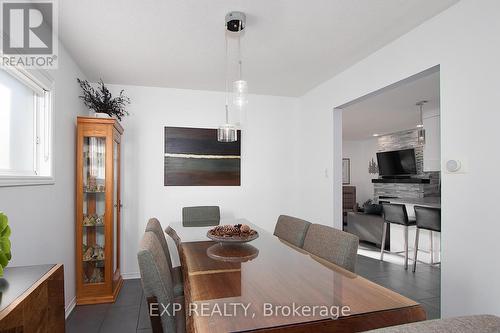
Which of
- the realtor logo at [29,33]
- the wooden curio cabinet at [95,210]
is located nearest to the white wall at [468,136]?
the realtor logo at [29,33]

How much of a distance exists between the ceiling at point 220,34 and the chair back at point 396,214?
6.98 ft

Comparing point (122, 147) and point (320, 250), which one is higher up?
point (122, 147)

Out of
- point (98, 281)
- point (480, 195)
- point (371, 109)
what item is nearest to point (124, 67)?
point (98, 281)

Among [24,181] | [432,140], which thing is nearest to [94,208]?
[24,181]

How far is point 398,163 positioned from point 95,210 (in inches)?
253

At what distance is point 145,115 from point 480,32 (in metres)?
3.41

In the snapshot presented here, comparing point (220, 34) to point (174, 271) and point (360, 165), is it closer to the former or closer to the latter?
point (174, 271)

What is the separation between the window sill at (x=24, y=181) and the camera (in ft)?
5.24

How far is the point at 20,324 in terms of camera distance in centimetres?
98

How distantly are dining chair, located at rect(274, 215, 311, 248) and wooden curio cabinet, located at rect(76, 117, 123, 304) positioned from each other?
1767 mm

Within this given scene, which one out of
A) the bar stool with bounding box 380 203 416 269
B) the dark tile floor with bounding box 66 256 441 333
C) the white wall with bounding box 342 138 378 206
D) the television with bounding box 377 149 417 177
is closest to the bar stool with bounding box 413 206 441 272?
the bar stool with bounding box 380 203 416 269

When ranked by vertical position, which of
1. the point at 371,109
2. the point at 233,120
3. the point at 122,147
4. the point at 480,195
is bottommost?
the point at 480,195

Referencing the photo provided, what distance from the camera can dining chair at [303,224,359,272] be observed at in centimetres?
164

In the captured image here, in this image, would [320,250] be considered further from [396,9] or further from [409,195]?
[409,195]
